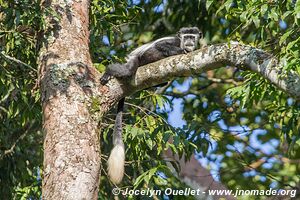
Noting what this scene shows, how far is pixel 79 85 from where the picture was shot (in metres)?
3.33

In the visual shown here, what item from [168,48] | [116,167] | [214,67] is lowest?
[116,167]

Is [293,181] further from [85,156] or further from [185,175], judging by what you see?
[85,156]

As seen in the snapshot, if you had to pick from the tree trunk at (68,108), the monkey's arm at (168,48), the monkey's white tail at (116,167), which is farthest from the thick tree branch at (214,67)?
the monkey's arm at (168,48)

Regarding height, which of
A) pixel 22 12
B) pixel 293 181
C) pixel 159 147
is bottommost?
pixel 293 181

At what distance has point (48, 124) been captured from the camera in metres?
3.25

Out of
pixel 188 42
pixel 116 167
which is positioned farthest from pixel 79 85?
pixel 188 42

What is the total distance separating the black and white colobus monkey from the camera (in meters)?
3.57

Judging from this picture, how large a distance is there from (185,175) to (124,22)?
49.9 inches

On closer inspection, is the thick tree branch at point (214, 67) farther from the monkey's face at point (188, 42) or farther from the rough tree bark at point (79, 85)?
the monkey's face at point (188, 42)

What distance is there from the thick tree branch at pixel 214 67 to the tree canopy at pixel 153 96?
5cm

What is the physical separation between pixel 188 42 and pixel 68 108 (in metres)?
1.97

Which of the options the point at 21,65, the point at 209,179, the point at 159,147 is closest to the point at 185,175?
the point at 209,179

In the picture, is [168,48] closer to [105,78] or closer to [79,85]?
[105,78]

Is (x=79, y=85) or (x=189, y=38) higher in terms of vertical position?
(x=189, y=38)
